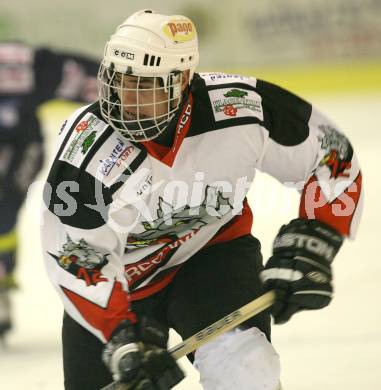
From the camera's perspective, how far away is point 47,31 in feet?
29.1

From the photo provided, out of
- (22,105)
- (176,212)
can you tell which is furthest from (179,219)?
(22,105)

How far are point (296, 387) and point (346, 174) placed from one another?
898mm

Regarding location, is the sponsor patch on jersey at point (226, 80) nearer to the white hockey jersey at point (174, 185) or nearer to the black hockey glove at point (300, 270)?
the white hockey jersey at point (174, 185)

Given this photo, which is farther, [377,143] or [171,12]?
[171,12]

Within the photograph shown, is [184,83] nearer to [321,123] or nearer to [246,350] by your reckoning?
[321,123]

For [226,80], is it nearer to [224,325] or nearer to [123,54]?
[123,54]

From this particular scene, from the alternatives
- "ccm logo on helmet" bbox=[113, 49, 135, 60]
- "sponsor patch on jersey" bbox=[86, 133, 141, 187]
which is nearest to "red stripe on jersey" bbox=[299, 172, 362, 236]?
"sponsor patch on jersey" bbox=[86, 133, 141, 187]

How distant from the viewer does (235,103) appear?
106 inches

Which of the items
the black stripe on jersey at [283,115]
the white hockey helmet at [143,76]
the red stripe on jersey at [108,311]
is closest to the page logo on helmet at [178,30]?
the white hockey helmet at [143,76]

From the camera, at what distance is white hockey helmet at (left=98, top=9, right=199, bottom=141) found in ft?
8.23

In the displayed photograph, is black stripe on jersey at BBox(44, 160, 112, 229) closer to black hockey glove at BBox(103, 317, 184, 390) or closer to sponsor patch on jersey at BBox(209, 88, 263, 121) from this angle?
black hockey glove at BBox(103, 317, 184, 390)

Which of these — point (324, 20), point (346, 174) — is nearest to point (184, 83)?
point (346, 174)

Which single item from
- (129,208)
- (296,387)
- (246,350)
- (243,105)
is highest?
(243,105)

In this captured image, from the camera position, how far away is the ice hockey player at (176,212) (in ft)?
8.29
